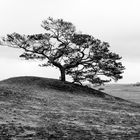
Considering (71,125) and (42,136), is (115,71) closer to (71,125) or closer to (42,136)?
(71,125)

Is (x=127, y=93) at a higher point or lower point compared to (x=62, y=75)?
lower

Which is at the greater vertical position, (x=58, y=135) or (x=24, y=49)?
(x=24, y=49)

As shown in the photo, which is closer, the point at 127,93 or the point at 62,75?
the point at 62,75

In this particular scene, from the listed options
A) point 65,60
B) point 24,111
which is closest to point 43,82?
point 65,60

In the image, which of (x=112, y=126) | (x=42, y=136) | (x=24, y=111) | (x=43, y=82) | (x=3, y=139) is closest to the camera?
(x=3, y=139)

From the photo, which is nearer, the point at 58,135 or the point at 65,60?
the point at 58,135

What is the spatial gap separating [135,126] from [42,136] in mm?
8838

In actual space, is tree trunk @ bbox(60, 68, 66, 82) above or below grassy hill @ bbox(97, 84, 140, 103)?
above

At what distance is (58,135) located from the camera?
17641mm

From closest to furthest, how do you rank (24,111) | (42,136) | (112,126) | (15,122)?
(42,136) < (15,122) < (112,126) < (24,111)

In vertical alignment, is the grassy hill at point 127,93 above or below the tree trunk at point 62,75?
below

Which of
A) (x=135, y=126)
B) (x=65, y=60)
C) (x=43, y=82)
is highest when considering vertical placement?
(x=65, y=60)

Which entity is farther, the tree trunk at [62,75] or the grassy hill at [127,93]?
the grassy hill at [127,93]

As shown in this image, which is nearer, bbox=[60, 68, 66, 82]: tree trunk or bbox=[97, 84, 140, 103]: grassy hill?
bbox=[60, 68, 66, 82]: tree trunk
